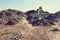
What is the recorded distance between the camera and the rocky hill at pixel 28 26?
88750 millimetres

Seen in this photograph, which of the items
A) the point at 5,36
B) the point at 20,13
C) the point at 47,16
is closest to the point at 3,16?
the point at 20,13

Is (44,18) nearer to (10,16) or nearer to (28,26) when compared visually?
(10,16)

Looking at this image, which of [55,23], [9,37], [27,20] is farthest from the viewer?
[27,20]

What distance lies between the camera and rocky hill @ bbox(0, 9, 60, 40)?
8875cm

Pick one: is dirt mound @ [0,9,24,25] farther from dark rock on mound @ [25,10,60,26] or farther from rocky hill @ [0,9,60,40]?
dark rock on mound @ [25,10,60,26]

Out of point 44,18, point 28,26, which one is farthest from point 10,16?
point 28,26

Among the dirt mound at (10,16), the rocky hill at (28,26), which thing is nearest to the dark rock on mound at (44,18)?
the rocky hill at (28,26)

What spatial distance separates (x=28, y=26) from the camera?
11362 centimetres

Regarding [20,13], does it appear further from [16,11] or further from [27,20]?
[27,20]

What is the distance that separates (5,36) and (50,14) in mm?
59112

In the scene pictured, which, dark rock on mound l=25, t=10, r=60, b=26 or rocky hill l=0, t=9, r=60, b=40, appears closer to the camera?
rocky hill l=0, t=9, r=60, b=40

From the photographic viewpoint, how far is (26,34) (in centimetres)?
9075

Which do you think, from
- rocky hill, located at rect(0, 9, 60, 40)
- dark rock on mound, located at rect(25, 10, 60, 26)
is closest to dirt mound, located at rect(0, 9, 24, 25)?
rocky hill, located at rect(0, 9, 60, 40)

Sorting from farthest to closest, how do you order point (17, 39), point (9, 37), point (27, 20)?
1. point (27, 20)
2. point (9, 37)
3. point (17, 39)
